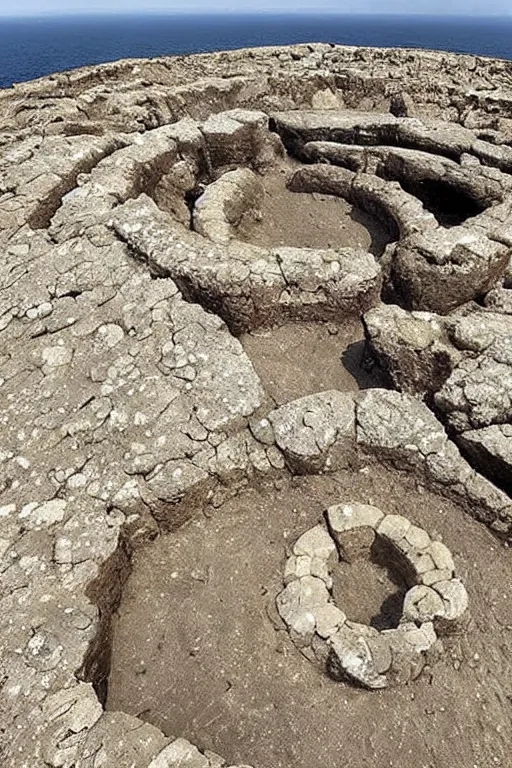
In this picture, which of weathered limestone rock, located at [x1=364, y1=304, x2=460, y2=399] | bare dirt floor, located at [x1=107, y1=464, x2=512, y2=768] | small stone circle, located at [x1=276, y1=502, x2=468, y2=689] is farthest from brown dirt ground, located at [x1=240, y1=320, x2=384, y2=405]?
small stone circle, located at [x1=276, y1=502, x2=468, y2=689]

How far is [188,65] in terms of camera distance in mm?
20969

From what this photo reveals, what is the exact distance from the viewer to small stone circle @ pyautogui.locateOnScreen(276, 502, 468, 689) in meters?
5.76

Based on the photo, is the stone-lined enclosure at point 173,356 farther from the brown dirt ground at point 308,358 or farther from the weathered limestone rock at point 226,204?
the brown dirt ground at point 308,358

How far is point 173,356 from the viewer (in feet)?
27.3

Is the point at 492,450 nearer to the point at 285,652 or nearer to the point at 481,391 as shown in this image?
the point at 481,391

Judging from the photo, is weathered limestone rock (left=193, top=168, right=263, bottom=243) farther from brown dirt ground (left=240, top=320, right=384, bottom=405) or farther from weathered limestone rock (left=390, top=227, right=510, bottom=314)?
weathered limestone rock (left=390, top=227, right=510, bottom=314)

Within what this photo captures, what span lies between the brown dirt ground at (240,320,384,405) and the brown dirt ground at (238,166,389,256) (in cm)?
326

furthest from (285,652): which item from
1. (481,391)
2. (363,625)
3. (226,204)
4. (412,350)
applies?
(226,204)

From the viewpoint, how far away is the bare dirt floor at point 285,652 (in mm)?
5434

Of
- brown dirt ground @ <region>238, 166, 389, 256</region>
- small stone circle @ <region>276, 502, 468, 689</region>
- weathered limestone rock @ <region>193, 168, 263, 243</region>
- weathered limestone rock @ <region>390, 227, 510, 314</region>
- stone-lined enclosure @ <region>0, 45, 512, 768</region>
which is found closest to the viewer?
small stone circle @ <region>276, 502, 468, 689</region>

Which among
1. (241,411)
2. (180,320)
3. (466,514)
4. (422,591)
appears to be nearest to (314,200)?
(180,320)

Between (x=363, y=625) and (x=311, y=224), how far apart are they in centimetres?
945

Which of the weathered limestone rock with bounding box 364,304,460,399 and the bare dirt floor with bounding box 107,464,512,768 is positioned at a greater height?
the weathered limestone rock with bounding box 364,304,460,399

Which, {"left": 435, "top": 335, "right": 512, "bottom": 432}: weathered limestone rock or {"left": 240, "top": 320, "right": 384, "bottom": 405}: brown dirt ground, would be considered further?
{"left": 240, "top": 320, "right": 384, "bottom": 405}: brown dirt ground
